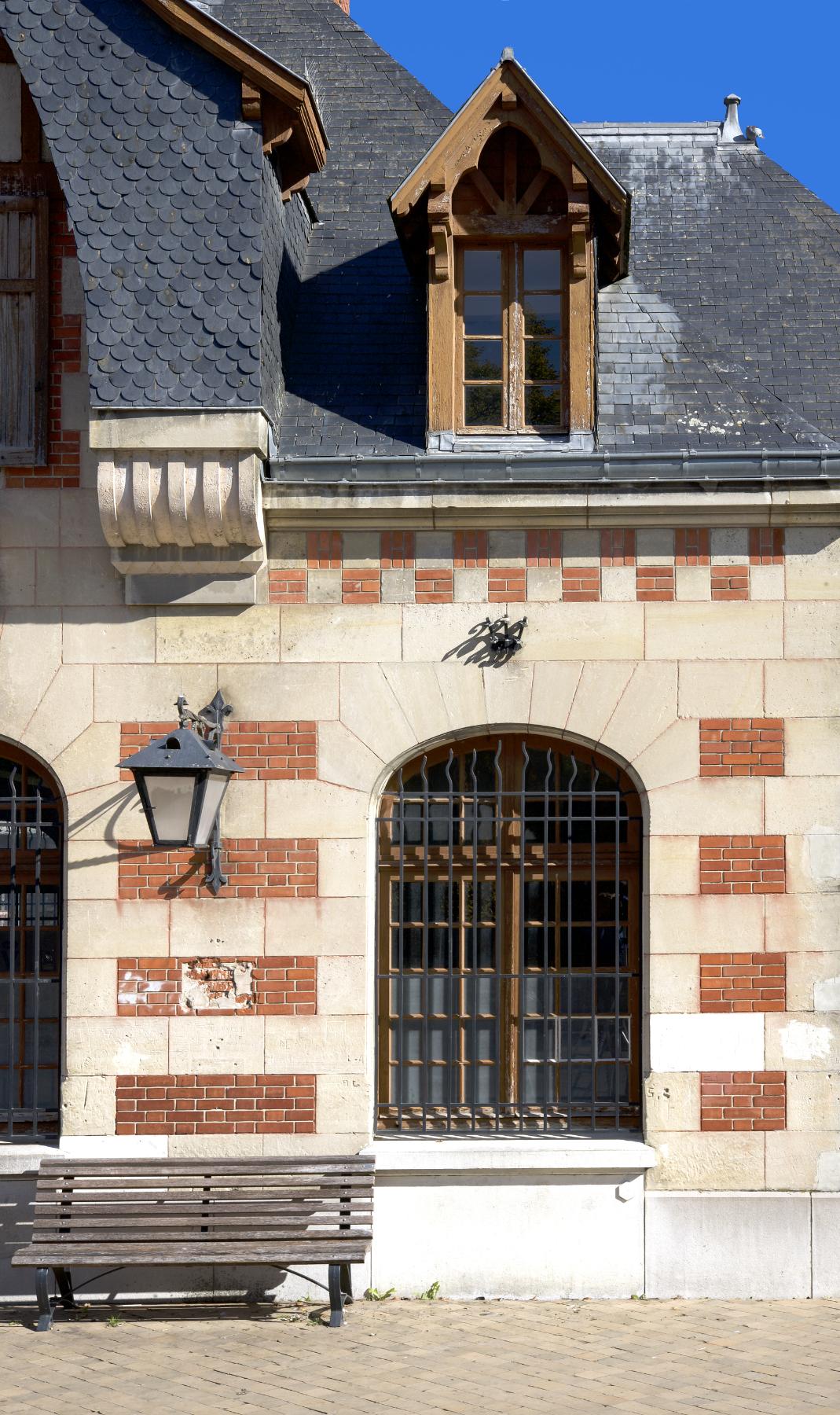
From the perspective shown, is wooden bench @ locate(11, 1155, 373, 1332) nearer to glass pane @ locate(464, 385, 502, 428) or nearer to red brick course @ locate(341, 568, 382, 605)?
red brick course @ locate(341, 568, 382, 605)

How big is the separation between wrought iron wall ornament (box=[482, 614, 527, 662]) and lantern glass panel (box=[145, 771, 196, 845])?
5.94 feet

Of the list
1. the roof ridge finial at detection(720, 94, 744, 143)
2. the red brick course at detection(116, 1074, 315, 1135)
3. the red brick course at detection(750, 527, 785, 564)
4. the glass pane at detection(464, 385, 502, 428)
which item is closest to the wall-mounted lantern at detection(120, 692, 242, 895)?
the red brick course at detection(116, 1074, 315, 1135)

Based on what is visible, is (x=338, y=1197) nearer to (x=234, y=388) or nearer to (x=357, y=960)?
(x=357, y=960)

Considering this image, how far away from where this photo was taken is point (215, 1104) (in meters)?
8.22

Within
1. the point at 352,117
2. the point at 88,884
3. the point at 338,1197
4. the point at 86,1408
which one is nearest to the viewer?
the point at 86,1408

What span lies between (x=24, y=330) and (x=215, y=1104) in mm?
4418

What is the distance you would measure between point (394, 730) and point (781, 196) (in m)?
5.18

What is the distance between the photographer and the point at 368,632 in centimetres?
840

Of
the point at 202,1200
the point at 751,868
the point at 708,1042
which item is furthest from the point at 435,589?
the point at 202,1200

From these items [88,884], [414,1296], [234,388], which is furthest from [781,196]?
[414,1296]

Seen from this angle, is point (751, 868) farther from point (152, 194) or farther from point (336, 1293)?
point (152, 194)

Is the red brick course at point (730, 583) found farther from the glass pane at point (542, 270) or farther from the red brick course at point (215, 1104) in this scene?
the red brick course at point (215, 1104)

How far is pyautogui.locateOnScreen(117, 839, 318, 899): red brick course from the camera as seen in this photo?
830 cm

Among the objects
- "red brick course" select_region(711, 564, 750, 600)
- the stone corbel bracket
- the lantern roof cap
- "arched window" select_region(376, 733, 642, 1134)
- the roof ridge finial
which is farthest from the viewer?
the roof ridge finial
